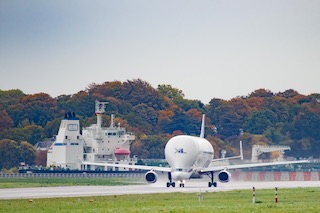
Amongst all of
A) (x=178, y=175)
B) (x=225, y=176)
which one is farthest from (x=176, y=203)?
(x=225, y=176)

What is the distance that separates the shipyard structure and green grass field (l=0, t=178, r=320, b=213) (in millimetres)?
75188

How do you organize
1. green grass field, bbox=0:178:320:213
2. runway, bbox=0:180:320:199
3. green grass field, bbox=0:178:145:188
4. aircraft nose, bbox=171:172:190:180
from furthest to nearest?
green grass field, bbox=0:178:145:188, aircraft nose, bbox=171:172:190:180, runway, bbox=0:180:320:199, green grass field, bbox=0:178:320:213

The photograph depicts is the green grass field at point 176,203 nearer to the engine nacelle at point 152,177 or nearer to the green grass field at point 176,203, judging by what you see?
the green grass field at point 176,203

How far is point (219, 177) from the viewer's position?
90.8 metres

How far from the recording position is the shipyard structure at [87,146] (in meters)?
143

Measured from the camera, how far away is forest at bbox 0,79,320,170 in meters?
144

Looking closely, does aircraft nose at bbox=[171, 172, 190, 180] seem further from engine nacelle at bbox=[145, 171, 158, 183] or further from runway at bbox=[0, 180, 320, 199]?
runway at bbox=[0, 180, 320, 199]

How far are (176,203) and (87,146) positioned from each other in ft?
296

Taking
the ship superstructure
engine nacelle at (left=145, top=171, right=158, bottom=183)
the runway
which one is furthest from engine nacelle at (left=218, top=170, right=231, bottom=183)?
the ship superstructure

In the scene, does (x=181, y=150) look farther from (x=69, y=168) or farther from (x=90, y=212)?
(x=69, y=168)

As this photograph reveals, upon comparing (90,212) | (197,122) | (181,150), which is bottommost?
(90,212)

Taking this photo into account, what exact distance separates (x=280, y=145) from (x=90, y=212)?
9187 centimetres

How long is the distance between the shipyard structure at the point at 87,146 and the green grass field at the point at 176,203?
7519 cm

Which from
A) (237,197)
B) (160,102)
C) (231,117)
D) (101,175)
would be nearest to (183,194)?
(237,197)
